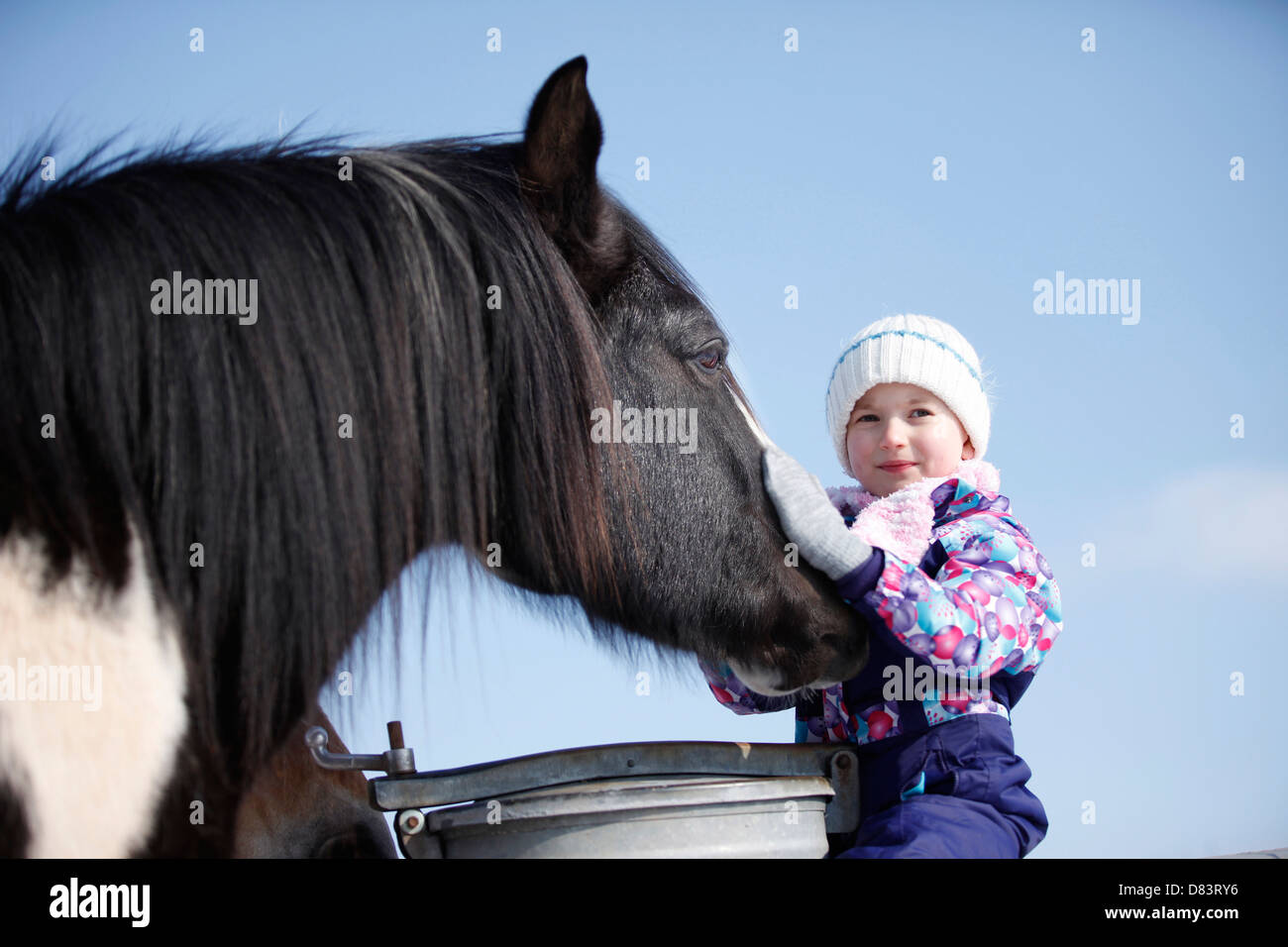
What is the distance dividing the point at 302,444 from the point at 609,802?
755 millimetres

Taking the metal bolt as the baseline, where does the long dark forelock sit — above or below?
above

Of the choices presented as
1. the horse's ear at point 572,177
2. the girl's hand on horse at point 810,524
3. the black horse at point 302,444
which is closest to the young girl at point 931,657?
the girl's hand on horse at point 810,524

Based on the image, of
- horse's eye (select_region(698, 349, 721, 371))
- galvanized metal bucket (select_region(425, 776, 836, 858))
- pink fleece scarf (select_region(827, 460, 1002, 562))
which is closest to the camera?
galvanized metal bucket (select_region(425, 776, 836, 858))

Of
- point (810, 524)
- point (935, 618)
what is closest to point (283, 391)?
point (810, 524)

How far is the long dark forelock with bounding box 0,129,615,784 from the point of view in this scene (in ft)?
4.69

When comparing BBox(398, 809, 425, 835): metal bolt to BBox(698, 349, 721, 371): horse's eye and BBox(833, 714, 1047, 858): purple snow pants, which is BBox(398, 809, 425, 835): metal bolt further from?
BBox(698, 349, 721, 371): horse's eye

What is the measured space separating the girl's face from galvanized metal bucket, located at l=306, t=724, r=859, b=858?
87 centimetres

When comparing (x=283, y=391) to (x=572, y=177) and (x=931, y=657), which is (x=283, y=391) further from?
(x=931, y=657)

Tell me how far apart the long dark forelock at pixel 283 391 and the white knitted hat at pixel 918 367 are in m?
0.97

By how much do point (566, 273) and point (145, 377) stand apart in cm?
72

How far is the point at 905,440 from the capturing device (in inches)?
101

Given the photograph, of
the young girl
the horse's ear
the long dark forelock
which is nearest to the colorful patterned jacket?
the young girl

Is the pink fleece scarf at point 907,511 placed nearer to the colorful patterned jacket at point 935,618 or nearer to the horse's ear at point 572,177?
the colorful patterned jacket at point 935,618
